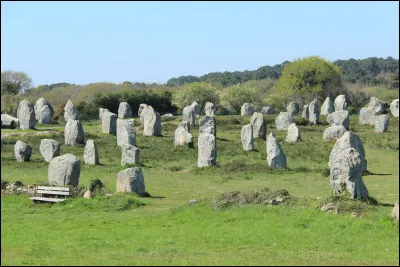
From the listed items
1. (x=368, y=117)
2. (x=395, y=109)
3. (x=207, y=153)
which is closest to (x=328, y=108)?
(x=395, y=109)

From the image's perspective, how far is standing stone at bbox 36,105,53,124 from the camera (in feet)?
217

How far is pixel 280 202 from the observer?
24.8 m

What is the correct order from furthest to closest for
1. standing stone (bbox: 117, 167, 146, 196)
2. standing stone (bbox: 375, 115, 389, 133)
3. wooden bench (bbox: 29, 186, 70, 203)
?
standing stone (bbox: 375, 115, 389, 133) < standing stone (bbox: 117, 167, 146, 196) < wooden bench (bbox: 29, 186, 70, 203)

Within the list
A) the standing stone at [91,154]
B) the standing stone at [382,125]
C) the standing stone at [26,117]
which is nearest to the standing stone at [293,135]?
the standing stone at [382,125]

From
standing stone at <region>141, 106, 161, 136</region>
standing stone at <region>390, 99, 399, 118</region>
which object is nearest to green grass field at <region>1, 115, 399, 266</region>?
standing stone at <region>141, 106, 161, 136</region>

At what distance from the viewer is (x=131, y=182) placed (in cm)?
3094

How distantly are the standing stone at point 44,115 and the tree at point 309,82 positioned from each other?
3619cm

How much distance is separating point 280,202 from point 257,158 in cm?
1973

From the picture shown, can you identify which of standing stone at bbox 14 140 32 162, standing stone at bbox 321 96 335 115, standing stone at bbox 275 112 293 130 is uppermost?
standing stone at bbox 321 96 335 115

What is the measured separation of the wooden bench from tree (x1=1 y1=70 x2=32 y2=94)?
73222 mm

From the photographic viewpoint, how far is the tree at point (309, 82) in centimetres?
9562

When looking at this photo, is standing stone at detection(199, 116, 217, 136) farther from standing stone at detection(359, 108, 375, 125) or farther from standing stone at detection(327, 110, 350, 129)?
standing stone at detection(359, 108, 375, 125)

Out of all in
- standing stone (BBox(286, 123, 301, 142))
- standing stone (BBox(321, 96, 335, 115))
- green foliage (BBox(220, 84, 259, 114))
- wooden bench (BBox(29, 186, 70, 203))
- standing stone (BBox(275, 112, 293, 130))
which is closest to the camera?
wooden bench (BBox(29, 186, 70, 203))

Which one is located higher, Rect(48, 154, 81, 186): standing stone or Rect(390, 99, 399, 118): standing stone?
Rect(390, 99, 399, 118): standing stone
